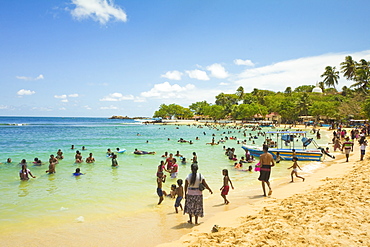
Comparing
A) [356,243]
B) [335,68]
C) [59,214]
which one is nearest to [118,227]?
[59,214]

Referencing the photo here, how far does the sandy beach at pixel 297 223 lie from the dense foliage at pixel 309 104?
3211 cm

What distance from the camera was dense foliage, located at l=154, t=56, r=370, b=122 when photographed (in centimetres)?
5548

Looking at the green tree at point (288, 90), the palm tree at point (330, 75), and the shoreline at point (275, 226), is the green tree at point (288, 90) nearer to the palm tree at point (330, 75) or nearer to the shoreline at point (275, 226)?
the palm tree at point (330, 75)

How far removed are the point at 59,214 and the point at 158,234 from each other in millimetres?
4126

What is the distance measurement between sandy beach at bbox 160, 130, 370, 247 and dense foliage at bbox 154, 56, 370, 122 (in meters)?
32.1

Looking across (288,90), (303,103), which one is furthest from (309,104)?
(288,90)

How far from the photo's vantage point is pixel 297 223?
5988mm

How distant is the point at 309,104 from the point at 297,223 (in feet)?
261

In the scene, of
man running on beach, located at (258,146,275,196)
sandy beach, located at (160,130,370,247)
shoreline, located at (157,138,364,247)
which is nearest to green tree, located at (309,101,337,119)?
sandy beach, located at (160,130,370,247)

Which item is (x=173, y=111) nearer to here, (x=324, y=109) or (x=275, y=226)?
(x=324, y=109)

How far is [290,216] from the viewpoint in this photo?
659 centimetres

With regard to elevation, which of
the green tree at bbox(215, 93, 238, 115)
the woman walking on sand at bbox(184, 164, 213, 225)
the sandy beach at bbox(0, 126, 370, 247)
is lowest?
the sandy beach at bbox(0, 126, 370, 247)

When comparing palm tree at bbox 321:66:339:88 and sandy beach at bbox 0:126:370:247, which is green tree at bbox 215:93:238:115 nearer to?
palm tree at bbox 321:66:339:88

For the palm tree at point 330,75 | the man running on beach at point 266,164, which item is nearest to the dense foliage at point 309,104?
the palm tree at point 330,75
